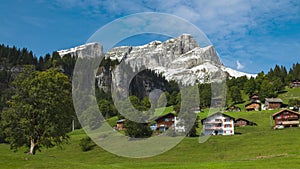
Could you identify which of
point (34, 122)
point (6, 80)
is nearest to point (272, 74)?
point (6, 80)

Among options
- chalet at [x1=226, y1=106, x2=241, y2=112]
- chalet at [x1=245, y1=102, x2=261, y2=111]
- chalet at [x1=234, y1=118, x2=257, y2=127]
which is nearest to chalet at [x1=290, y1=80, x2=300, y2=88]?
chalet at [x1=245, y1=102, x2=261, y2=111]

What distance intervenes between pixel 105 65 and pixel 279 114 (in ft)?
366

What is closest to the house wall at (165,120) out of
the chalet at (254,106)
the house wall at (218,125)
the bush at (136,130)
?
the house wall at (218,125)

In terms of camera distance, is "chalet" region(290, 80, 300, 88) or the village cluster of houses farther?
"chalet" region(290, 80, 300, 88)

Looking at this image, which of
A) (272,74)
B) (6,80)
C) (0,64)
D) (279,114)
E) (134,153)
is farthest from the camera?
(272,74)

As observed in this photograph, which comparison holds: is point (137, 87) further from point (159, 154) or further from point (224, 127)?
point (159, 154)

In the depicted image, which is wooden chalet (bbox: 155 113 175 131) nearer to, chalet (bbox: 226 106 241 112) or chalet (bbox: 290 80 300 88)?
chalet (bbox: 226 106 241 112)

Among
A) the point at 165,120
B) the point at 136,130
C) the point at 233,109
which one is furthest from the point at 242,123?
the point at 136,130

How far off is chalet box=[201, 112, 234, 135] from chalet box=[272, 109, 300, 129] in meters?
11.6

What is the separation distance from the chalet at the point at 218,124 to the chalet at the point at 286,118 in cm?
1159

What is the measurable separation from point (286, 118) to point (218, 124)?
1811cm

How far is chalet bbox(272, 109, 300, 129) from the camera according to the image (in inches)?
3327

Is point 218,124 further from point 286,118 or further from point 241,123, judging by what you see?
point 286,118

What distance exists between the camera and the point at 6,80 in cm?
14188
